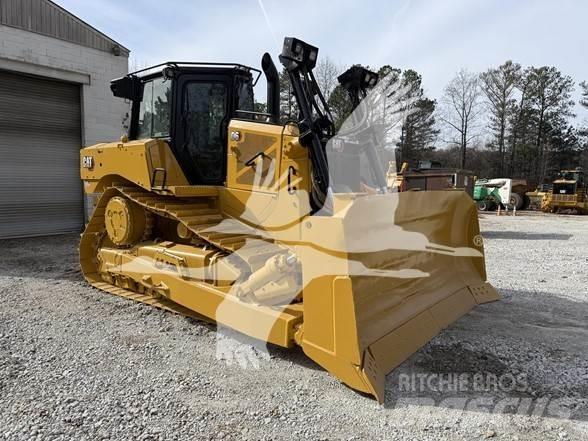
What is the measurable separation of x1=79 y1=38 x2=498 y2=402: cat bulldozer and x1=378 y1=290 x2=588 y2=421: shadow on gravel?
0.18 meters

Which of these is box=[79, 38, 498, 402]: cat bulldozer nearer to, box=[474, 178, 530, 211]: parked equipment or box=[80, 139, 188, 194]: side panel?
box=[80, 139, 188, 194]: side panel

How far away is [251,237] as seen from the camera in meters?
4.51

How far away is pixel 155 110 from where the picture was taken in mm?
5336

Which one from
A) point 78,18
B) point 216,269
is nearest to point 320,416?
point 216,269

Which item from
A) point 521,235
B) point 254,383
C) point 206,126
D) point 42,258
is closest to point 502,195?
point 521,235

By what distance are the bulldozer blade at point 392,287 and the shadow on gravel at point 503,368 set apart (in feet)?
0.54

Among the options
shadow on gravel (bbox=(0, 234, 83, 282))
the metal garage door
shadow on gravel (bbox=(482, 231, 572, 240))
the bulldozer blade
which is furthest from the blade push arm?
shadow on gravel (bbox=(482, 231, 572, 240))

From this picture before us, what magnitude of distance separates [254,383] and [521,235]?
40.6ft

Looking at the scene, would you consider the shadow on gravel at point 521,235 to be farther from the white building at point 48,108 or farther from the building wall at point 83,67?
the white building at point 48,108

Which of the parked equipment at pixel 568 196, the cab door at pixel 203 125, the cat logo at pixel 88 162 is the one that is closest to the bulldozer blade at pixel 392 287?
the cab door at pixel 203 125

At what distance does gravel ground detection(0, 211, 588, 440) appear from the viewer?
9.22ft

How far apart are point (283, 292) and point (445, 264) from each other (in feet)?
6.62

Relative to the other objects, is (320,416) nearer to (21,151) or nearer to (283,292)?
(283,292)

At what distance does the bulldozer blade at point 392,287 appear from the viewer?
3135 millimetres
